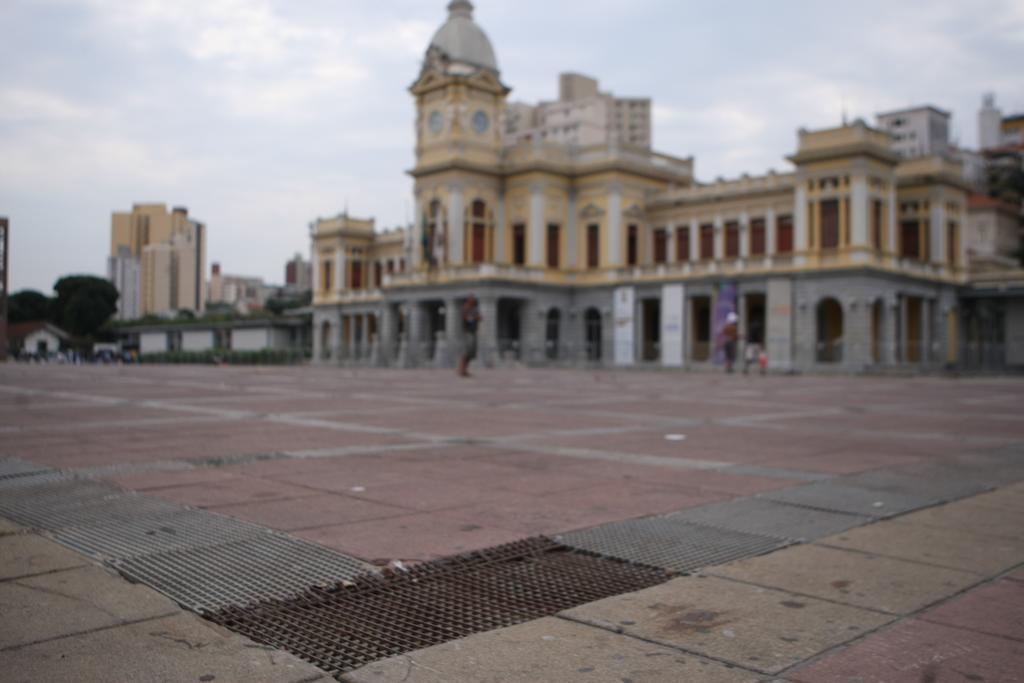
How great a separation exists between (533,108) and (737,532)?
147 metres

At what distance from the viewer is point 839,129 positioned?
42.1 metres

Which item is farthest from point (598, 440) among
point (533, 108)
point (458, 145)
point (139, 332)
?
point (533, 108)

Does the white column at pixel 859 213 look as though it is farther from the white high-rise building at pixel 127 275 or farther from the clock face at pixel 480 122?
the white high-rise building at pixel 127 275

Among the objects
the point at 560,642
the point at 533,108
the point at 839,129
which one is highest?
the point at 533,108

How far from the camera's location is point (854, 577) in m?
3.71

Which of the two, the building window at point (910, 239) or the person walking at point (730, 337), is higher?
the building window at point (910, 239)

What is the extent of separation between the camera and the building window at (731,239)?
167 ft

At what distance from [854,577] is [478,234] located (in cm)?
5130

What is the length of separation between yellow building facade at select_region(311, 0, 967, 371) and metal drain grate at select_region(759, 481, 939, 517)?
1454 inches

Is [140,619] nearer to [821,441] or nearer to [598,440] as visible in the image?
[598,440]

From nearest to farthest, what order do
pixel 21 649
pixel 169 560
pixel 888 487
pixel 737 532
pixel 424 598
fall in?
1. pixel 21 649
2. pixel 424 598
3. pixel 169 560
4. pixel 737 532
5. pixel 888 487

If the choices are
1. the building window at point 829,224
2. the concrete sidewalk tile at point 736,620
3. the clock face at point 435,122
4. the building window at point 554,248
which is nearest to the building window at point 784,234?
the building window at point 829,224

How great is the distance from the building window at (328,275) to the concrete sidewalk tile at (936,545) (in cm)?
6948

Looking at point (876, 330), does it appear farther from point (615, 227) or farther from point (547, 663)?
point (547, 663)
